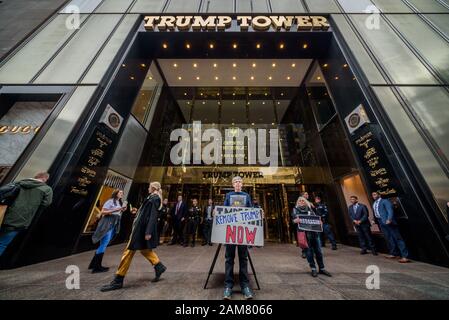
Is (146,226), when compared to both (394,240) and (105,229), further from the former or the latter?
(394,240)

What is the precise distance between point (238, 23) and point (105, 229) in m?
10.8

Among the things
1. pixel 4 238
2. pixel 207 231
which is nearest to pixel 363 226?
pixel 207 231

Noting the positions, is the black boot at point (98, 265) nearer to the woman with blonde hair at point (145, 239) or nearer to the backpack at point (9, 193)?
the woman with blonde hair at point (145, 239)

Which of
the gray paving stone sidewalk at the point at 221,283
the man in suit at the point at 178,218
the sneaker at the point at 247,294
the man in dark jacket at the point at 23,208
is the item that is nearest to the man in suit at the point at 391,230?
the gray paving stone sidewalk at the point at 221,283

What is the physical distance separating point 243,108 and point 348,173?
25.4 ft

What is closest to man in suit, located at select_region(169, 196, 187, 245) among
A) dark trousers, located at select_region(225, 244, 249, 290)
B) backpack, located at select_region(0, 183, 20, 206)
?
backpack, located at select_region(0, 183, 20, 206)

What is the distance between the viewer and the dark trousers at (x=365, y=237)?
19.8 ft

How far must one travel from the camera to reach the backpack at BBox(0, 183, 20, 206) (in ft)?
10.7

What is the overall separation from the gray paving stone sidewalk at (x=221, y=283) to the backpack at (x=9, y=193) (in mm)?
1421

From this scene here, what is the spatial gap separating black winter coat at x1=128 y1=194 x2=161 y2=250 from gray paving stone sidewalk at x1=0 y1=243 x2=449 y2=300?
2.16 feet

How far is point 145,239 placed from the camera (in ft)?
10.5
